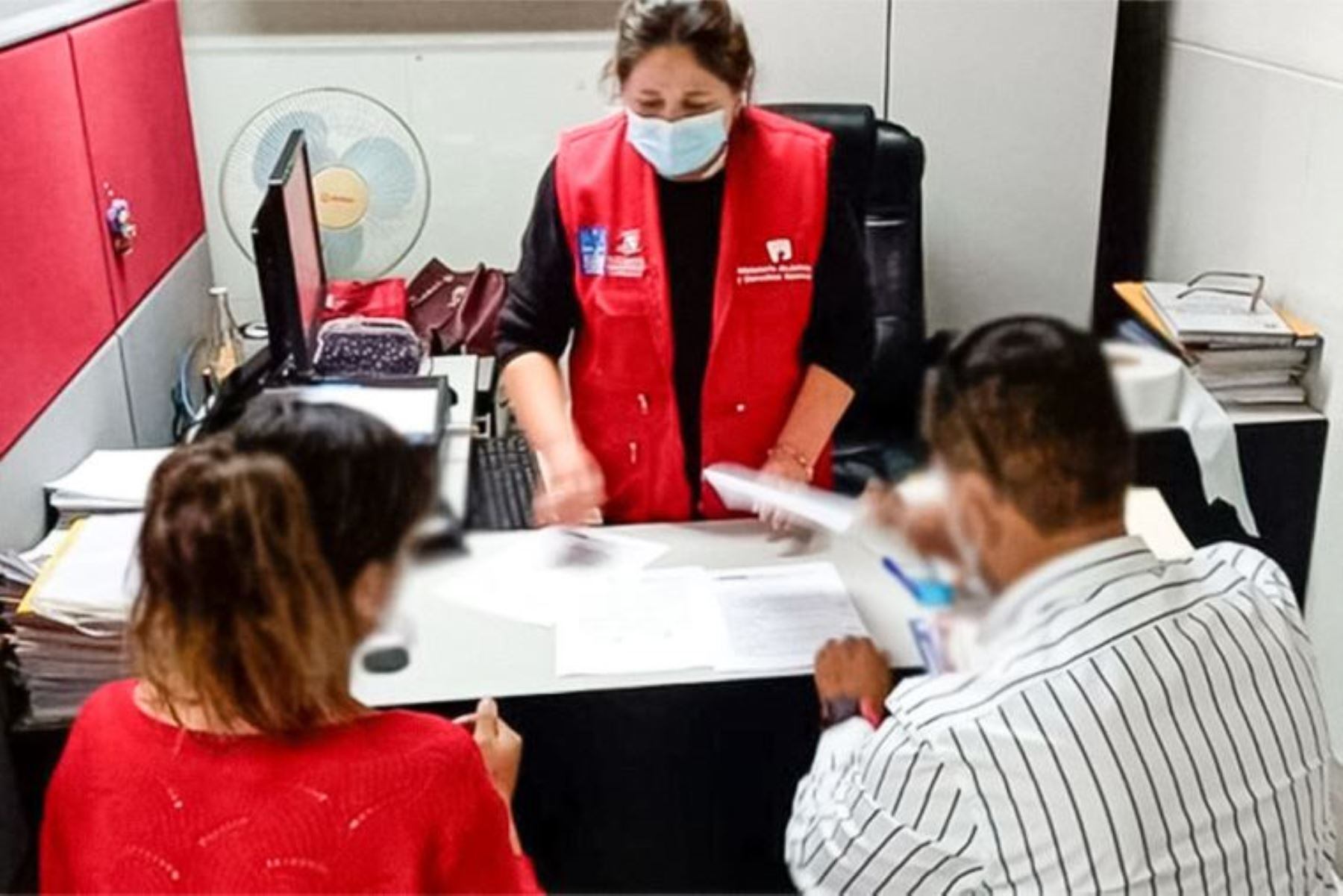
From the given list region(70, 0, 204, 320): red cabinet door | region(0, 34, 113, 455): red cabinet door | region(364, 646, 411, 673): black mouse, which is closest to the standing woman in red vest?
region(364, 646, 411, 673): black mouse

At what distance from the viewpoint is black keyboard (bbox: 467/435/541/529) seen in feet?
1.27

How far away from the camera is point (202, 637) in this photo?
454mm

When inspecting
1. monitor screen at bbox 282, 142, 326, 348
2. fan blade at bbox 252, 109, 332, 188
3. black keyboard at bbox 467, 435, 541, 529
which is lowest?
monitor screen at bbox 282, 142, 326, 348

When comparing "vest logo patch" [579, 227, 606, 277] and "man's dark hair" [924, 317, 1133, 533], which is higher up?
"man's dark hair" [924, 317, 1133, 533]

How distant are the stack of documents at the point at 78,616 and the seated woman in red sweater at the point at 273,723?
40 millimetres

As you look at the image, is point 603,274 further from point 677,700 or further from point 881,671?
point 881,671

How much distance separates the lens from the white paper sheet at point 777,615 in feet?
1.82

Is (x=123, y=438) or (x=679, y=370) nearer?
(x=679, y=370)

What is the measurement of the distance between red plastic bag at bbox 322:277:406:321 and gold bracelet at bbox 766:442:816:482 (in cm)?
91


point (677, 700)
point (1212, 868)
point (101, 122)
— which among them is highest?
point (101, 122)

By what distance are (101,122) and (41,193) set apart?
35 cm

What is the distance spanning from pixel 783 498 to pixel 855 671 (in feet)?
0.24

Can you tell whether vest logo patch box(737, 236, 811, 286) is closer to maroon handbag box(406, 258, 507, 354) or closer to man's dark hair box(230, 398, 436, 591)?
man's dark hair box(230, 398, 436, 591)

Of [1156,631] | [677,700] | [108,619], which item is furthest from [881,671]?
[677,700]
